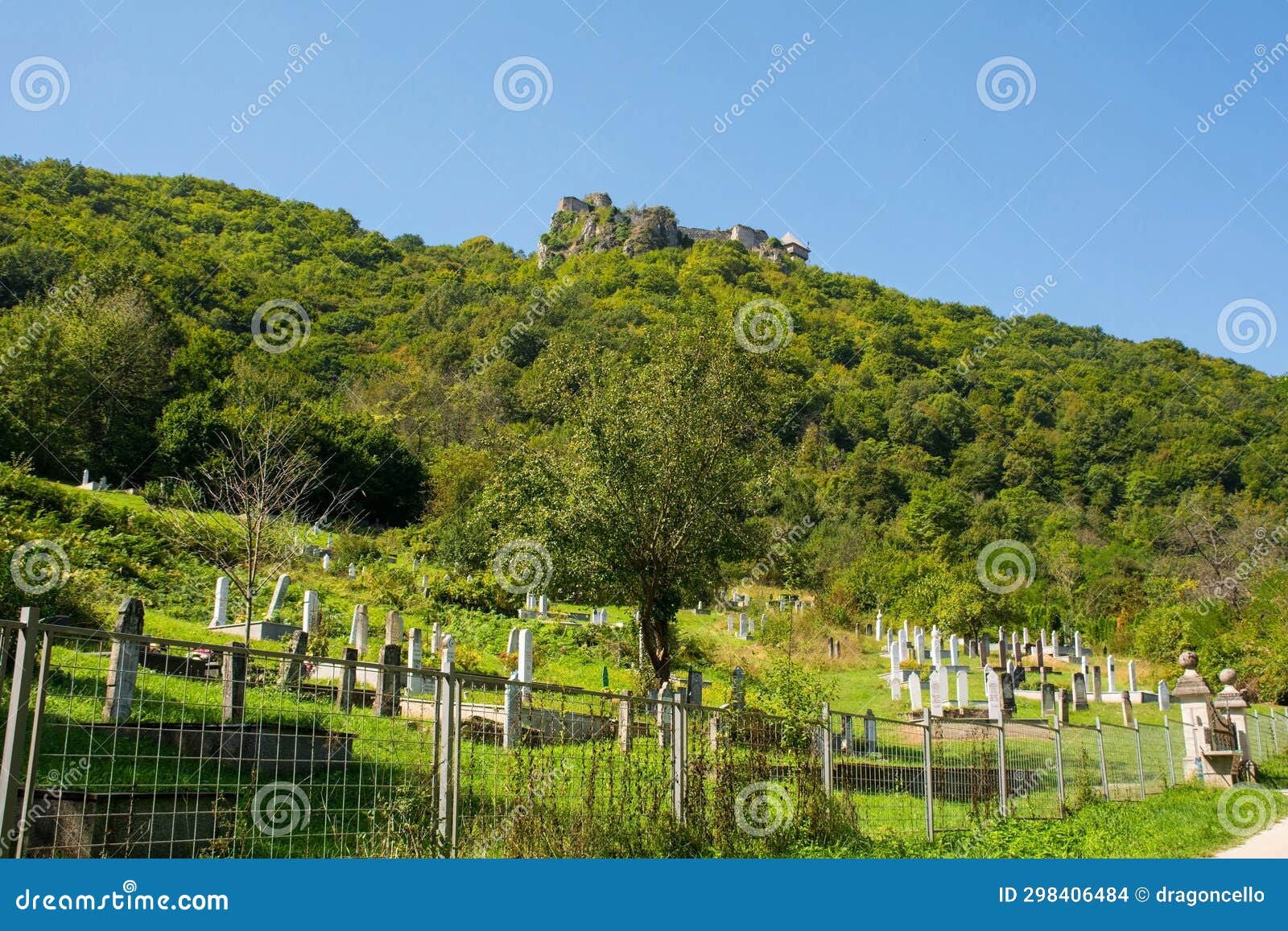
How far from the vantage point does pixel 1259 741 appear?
19.2 meters

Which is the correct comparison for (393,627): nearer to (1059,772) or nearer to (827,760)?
(827,760)

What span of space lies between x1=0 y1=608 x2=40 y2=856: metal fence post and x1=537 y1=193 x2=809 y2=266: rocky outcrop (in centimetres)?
11594

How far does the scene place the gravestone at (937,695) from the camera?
2241 cm

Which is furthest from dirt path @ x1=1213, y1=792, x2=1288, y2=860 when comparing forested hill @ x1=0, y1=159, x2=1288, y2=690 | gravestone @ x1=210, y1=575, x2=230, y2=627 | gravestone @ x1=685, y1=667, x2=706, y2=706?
gravestone @ x1=210, y1=575, x2=230, y2=627

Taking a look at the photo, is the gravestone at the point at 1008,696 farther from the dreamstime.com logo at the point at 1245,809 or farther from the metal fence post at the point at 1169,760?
the dreamstime.com logo at the point at 1245,809

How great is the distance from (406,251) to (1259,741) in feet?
326
